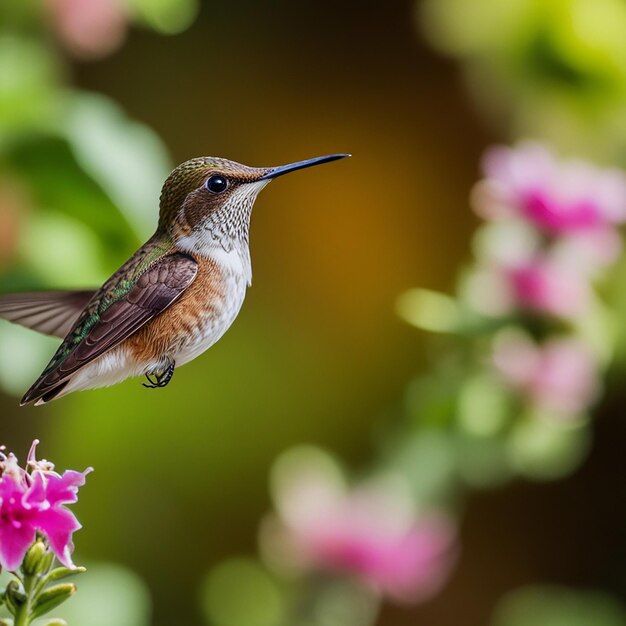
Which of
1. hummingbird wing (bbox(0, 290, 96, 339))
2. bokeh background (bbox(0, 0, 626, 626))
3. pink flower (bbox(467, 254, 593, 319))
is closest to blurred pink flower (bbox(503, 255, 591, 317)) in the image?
pink flower (bbox(467, 254, 593, 319))

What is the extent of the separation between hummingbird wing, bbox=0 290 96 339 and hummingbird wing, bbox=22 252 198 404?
0.03 m

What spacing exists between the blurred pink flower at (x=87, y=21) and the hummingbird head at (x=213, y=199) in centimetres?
64

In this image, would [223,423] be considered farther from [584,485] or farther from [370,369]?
[584,485]

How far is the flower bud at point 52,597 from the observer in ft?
0.81

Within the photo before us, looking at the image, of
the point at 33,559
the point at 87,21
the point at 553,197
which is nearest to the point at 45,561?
the point at 33,559

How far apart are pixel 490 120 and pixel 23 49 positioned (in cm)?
88

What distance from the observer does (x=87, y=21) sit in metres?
0.86

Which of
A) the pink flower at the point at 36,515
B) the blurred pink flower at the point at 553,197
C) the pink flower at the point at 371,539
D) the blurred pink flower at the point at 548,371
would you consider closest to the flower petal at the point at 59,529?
the pink flower at the point at 36,515

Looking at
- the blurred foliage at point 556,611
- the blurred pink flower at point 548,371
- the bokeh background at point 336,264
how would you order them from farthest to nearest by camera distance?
1. the blurred foliage at point 556,611
2. the bokeh background at point 336,264
3. the blurred pink flower at point 548,371

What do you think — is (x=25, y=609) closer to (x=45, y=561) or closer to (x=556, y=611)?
(x=45, y=561)

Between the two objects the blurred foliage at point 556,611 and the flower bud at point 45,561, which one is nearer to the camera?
the flower bud at point 45,561

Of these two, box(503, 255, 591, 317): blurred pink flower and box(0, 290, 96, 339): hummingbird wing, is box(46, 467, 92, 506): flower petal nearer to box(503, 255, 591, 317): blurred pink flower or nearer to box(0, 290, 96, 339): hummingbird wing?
box(0, 290, 96, 339): hummingbird wing

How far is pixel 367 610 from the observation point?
97cm

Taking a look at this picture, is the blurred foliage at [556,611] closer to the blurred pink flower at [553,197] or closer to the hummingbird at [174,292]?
the blurred pink flower at [553,197]
